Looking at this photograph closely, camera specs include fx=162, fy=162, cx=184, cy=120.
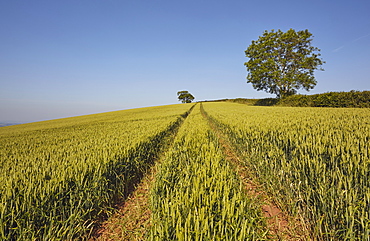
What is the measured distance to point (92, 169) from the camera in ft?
9.48

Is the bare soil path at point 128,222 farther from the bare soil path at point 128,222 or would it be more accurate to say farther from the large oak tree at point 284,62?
the large oak tree at point 284,62

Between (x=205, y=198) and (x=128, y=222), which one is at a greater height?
(x=205, y=198)

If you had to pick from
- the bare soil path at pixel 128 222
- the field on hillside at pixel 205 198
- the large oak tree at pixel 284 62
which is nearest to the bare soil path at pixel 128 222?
the bare soil path at pixel 128 222

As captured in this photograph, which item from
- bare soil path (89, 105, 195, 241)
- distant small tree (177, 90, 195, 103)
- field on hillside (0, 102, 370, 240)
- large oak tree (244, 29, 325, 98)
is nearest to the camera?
field on hillside (0, 102, 370, 240)

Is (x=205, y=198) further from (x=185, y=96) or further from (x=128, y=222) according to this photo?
(x=185, y=96)

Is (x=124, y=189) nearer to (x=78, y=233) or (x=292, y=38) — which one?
(x=78, y=233)

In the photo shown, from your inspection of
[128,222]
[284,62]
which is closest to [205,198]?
[128,222]

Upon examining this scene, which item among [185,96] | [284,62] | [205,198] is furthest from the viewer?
[185,96]

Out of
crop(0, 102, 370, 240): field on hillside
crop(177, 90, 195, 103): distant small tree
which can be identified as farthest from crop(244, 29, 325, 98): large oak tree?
crop(177, 90, 195, 103): distant small tree

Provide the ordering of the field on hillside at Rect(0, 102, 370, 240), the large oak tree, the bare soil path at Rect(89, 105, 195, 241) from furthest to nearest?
the large oak tree → the bare soil path at Rect(89, 105, 195, 241) → the field on hillside at Rect(0, 102, 370, 240)

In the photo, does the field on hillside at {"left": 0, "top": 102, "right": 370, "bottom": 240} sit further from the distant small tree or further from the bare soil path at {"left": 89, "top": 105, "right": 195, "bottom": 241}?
the distant small tree

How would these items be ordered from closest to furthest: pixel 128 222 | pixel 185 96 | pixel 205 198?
1. pixel 205 198
2. pixel 128 222
3. pixel 185 96

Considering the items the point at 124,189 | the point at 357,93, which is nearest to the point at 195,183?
the point at 124,189

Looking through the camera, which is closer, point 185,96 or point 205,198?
point 205,198
